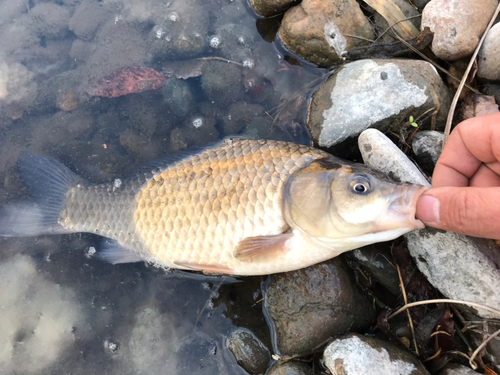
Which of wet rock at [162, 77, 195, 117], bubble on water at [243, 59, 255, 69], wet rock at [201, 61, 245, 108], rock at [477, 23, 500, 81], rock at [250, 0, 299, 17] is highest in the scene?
rock at [477, 23, 500, 81]

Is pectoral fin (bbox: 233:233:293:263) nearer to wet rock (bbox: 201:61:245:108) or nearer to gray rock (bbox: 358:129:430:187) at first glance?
gray rock (bbox: 358:129:430:187)

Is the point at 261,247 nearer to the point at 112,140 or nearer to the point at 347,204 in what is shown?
the point at 347,204

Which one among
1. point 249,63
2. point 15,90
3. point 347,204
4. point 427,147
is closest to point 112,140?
point 15,90

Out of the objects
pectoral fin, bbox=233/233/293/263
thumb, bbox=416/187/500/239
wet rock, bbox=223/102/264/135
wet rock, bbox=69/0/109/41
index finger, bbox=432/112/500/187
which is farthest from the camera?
wet rock, bbox=69/0/109/41

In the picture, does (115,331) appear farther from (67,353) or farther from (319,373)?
(319,373)

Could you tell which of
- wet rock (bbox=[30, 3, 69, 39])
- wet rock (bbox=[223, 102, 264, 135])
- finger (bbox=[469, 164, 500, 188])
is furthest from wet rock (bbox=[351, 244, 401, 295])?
wet rock (bbox=[30, 3, 69, 39])

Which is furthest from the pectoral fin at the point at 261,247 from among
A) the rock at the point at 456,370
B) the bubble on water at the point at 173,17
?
the bubble on water at the point at 173,17

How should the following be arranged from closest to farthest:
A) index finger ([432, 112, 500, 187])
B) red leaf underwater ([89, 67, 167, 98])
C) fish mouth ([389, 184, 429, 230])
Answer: fish mouth ([389, 184, 429, 230]) → index finger ([432, 112, 500, 187]) → red leaf underwater ([89, 67, 167, 98])
